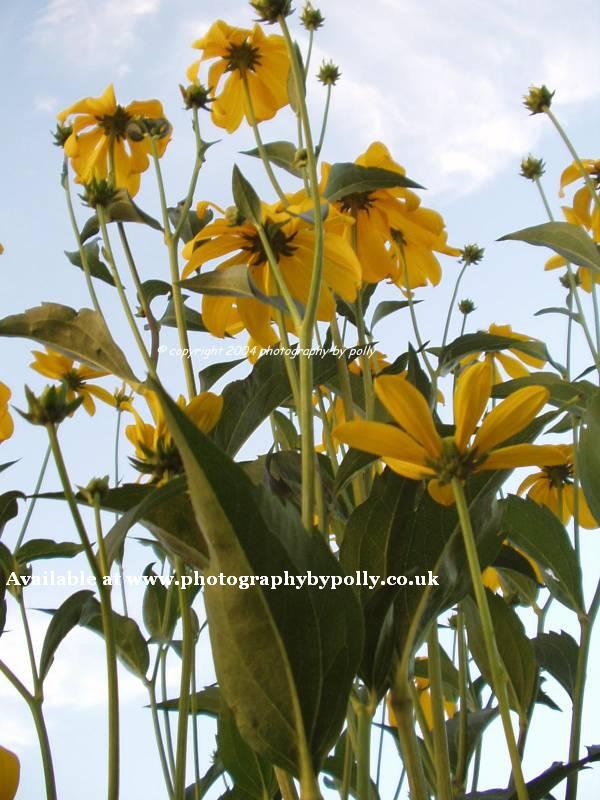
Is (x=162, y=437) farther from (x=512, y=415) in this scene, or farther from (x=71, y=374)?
(x=71, y=374)

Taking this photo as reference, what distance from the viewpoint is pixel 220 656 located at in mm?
350

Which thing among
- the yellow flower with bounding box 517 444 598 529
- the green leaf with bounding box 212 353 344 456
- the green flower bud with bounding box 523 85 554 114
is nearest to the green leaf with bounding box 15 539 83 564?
the green leaf with bounding box 212 353 344 456

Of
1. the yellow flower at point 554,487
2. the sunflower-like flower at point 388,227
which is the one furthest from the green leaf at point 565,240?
the yellow flower at point 554,487

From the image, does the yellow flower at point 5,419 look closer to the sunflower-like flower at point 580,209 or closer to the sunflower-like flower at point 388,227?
the sunflower-like flower at point 388,227

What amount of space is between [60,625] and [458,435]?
303 mm

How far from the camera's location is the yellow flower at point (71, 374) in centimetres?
84

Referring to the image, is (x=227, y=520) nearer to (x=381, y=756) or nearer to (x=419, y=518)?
(x=419, y=518)

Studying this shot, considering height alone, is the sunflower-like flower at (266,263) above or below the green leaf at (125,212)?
below

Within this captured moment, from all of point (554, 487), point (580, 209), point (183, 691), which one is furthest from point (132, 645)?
point (580, 209)

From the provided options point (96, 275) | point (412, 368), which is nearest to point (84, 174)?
point (96, 275)

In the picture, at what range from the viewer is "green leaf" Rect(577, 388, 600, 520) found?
0.52 metres

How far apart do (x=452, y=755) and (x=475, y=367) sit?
1.41ft

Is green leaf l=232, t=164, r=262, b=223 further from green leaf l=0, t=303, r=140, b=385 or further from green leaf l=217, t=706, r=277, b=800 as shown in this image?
green leaf l=217, t=706, r=277, b=800

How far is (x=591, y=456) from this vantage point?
0.53 m
